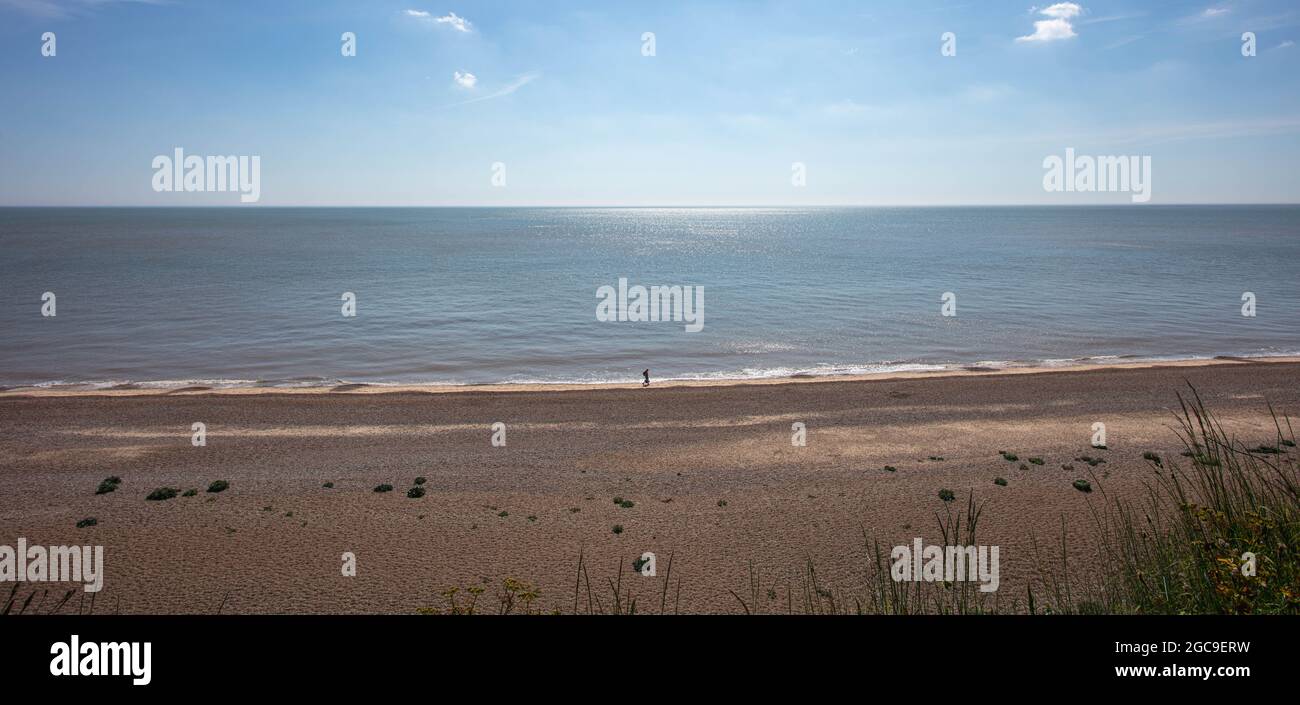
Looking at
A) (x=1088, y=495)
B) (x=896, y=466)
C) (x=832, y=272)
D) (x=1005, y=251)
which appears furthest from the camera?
(x=1005, y=251)

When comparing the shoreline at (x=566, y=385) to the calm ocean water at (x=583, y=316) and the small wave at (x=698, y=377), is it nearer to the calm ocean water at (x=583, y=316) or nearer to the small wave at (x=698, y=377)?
the small wave at (x=698, y=377)

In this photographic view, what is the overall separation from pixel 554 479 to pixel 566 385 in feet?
47.1

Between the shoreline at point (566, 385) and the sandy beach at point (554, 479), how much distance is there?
0.63 m

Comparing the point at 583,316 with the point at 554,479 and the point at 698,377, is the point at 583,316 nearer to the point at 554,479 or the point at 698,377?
the point at 698,377

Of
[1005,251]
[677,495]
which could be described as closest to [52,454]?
[677,495]

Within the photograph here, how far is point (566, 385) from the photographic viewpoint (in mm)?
34312

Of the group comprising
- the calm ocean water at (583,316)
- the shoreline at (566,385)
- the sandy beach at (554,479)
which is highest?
the calm ocean water at (583,316)

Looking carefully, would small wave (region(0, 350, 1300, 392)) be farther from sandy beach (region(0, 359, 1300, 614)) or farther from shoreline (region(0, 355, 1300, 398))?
sandy beach (region(0, 359, 1300, 614))

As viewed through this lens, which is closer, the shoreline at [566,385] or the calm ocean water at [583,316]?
the shoreline at [566,385]

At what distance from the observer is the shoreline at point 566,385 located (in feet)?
103

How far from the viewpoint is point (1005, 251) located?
119 metres

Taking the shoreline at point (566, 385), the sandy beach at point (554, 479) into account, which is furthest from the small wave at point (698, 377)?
the sandy beach at point (554, 479)
